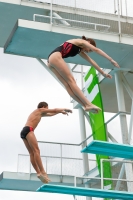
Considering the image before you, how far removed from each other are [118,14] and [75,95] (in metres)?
8.52

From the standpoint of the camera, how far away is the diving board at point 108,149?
11.1 meters

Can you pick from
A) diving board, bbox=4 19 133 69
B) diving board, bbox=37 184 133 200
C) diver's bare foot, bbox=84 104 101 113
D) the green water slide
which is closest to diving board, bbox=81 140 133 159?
diver's bare foot, bbox=84 104 101 113

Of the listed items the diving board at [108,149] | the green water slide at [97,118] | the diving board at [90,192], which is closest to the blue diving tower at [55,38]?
the green water slide at [97,118]

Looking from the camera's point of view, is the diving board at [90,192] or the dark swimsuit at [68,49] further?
the diving board at [90,192]

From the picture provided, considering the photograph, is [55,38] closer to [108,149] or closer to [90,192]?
[90,192]

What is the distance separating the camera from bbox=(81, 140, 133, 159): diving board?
11.1 m

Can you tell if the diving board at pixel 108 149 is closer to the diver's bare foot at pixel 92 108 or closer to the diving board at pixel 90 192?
the diver's bare foot at pixel 92 108

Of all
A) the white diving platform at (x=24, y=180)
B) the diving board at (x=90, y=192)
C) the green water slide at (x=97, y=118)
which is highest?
the green water slide at (x=97, y=118)

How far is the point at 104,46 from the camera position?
18.3m

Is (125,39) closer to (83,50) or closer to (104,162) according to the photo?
(104,162)

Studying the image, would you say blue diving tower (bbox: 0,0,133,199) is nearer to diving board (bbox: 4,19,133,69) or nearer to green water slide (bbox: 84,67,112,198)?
diving board (bbox: 4,19,133,69)

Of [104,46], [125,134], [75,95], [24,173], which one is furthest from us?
[24,173]

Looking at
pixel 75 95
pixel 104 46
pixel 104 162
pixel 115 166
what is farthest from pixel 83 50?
pixel 115 166

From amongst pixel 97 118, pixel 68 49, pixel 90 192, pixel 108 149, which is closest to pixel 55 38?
pixel 97 118
